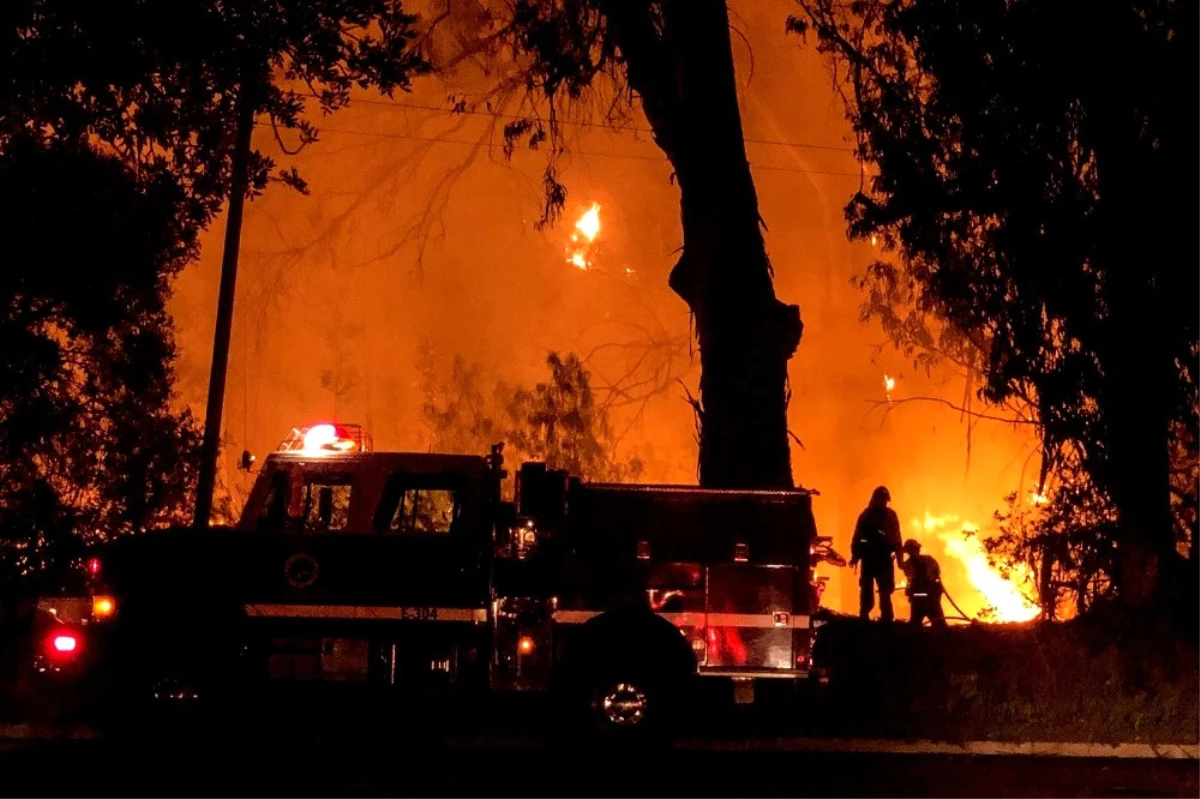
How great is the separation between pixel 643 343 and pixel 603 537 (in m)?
26.0

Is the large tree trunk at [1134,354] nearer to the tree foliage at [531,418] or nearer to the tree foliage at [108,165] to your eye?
the tree foliage at [108,165]

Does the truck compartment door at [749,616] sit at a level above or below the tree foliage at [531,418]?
below

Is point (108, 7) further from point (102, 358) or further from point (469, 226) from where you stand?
point (469, 226)

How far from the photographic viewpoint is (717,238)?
1395 cm

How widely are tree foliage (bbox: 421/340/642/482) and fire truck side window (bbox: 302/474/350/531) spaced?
72.1 feet

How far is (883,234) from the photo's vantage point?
15047 mm

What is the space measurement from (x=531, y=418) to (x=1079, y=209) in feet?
71.7

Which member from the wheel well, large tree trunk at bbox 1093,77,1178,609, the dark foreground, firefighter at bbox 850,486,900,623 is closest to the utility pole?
the dark foreground

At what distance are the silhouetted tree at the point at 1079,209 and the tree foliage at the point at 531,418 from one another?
63.1 ft

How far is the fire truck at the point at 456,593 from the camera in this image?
9.14m

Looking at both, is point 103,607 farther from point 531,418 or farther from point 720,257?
point 531,418

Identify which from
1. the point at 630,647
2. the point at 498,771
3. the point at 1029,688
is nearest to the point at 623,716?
the point at 630,647

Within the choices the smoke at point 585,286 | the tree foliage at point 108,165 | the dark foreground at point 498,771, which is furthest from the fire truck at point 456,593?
the smoke at point 585,286

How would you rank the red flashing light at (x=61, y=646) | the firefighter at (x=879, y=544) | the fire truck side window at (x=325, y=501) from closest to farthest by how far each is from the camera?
the red flashing light at (x=61, y=646)
the fire truck side window at (x=325, y=501)
the firefighter at (x=879, y=544)
